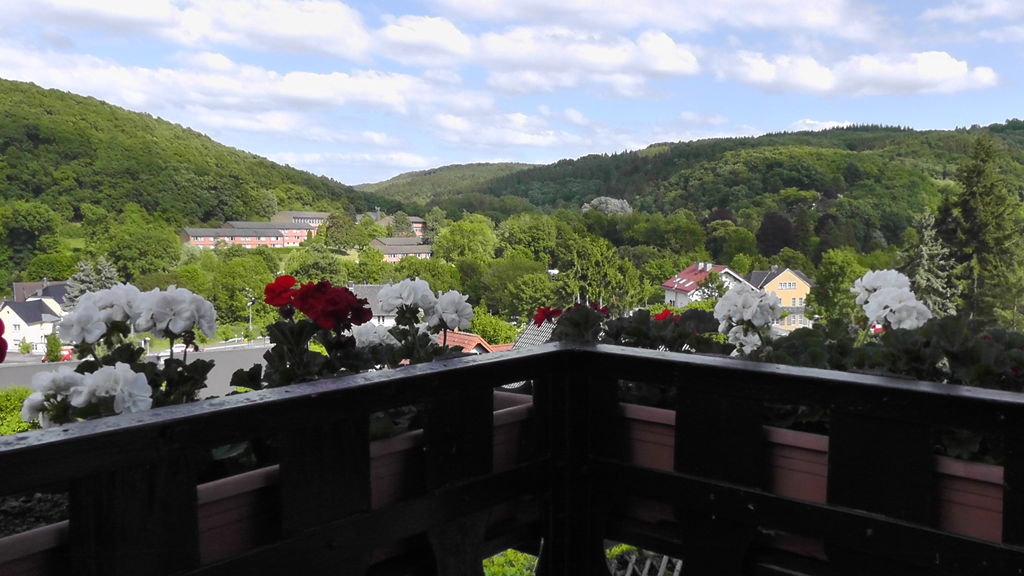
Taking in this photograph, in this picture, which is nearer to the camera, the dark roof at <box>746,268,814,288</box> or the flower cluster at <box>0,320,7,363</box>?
the flower cluster at <box>0,320,7,363</box>

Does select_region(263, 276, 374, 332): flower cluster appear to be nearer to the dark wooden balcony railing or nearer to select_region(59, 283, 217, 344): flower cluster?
select_region(59, 283, 217, 344): flower cluster

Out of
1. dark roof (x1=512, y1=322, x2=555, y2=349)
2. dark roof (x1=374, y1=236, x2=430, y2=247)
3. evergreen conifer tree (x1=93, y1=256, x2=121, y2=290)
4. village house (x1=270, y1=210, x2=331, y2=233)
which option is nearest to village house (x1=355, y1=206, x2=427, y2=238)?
dark roof (x1=374, y1=236, x2=430, y2=247)

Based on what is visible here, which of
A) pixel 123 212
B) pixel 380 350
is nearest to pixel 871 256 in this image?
pixel 123 212

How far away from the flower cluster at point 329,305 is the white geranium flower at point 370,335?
138mm

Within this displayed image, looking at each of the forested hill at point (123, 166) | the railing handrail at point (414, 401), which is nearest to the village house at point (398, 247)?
the forested hill at point (123, 166)

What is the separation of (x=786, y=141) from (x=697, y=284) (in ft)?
25.2

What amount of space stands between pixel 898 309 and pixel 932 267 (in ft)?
77.5

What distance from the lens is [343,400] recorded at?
73cm

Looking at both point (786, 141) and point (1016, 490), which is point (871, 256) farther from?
point (1016, 490)

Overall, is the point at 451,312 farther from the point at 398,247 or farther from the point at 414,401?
the point at 398,247

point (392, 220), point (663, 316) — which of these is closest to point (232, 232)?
point (392, 220)

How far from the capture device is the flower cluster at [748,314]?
1.44 m

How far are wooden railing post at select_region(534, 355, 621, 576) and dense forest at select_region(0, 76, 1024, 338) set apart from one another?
16232 millimetres

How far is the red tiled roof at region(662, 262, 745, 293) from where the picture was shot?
25.2m
